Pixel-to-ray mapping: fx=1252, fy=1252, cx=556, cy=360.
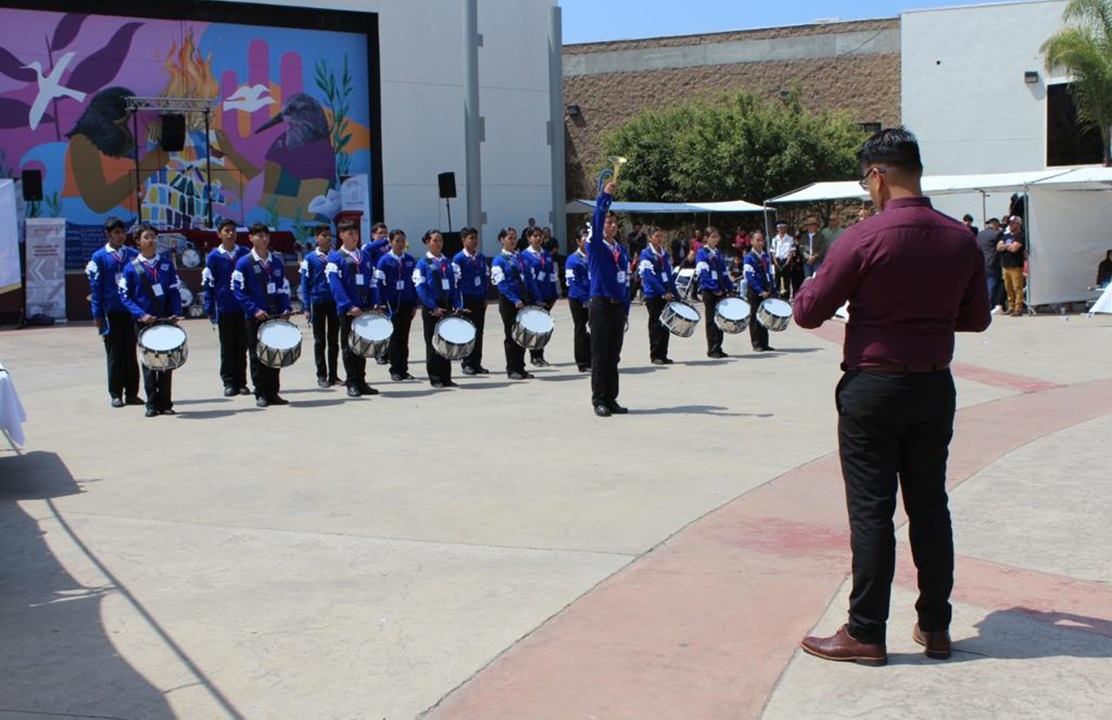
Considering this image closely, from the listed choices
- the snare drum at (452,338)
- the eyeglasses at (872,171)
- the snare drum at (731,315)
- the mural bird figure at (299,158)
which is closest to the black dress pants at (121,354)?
the snare drum at (452,338)

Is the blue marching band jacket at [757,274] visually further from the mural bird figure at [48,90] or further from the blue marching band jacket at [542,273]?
the mural bird figure at [48,90]

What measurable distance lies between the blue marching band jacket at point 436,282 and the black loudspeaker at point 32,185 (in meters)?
15.7

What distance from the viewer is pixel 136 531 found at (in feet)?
24.7

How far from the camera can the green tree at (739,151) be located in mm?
41125

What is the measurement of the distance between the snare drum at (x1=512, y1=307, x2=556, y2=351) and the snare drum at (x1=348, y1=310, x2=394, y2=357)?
6.16ft

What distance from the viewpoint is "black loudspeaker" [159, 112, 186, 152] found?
99.5 feet

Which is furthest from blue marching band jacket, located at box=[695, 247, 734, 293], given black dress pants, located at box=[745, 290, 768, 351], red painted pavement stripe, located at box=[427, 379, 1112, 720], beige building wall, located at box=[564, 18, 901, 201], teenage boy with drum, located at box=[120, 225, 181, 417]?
beige building wall, located at box=[564, 18, 901, 201]

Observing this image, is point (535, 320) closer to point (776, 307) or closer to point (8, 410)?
point (776, 307)

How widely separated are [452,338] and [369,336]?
111 centimetres

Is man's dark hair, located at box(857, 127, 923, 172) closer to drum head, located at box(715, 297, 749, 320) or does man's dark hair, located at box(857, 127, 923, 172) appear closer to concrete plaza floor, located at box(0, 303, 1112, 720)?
concrete plaza floor, located at box(0, 303, 1112, 720)

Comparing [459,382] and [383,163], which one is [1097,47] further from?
[459,382]

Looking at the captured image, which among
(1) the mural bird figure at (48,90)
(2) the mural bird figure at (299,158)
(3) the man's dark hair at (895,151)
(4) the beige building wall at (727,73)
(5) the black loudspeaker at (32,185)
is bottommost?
(3) the man's dark hair at (895,151)

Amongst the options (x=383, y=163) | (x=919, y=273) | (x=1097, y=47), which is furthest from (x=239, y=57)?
(x=919, y=273)

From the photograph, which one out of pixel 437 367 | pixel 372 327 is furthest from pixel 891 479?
pixel 437 367
